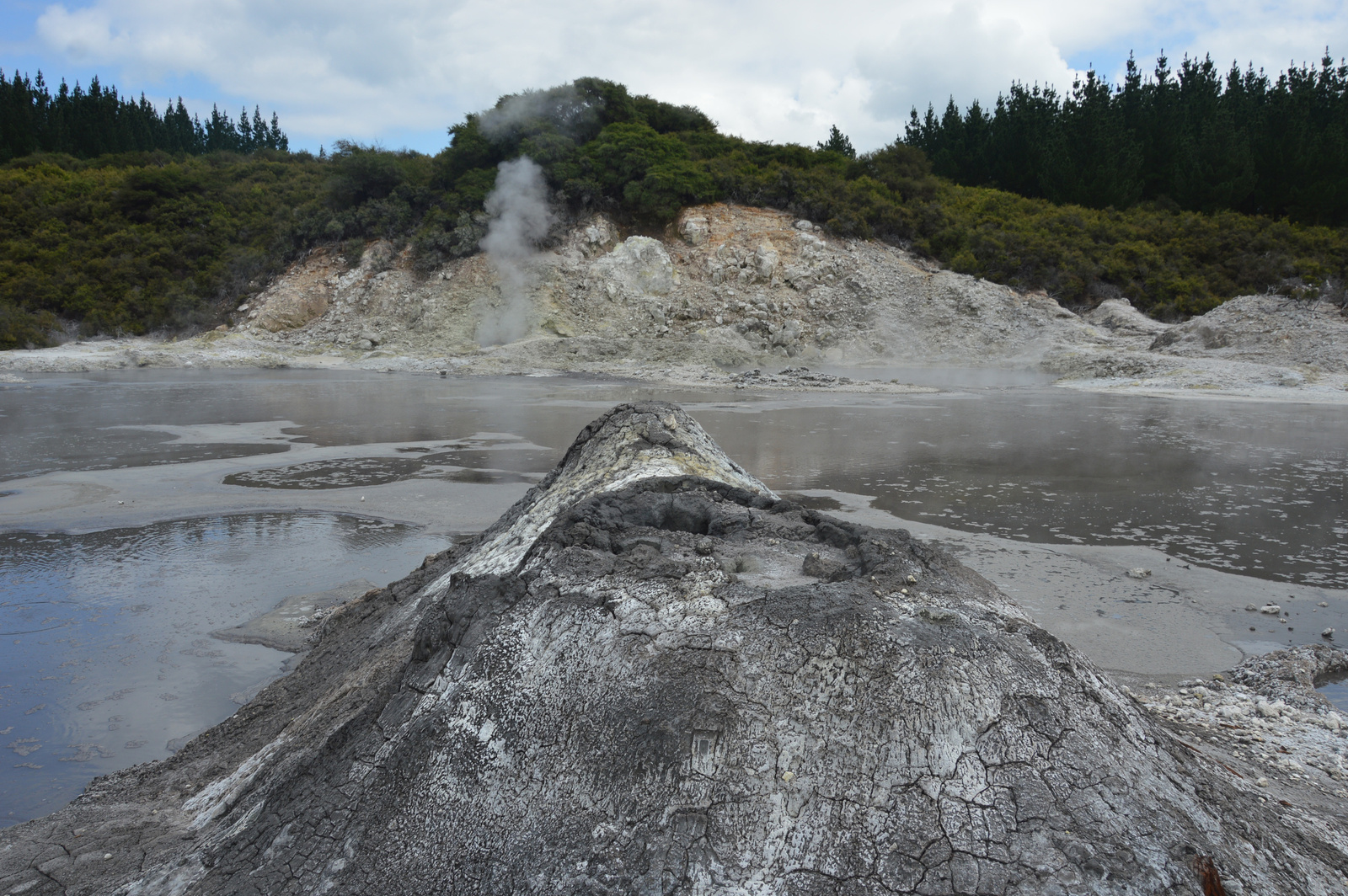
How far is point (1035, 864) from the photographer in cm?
159

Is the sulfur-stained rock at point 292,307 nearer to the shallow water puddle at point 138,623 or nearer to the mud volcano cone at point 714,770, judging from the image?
the shallow water puddle at point 138,623

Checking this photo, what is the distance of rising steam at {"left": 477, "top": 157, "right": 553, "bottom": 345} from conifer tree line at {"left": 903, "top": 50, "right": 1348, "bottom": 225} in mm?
23465

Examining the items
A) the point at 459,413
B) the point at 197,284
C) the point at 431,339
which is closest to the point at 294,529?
the point at 459,413

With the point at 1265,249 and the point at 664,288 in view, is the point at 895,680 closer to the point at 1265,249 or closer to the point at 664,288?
the point at 664,288

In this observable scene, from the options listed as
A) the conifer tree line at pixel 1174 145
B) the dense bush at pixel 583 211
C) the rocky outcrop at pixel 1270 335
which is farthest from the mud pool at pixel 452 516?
the conifer tree line at pixel 1174 145

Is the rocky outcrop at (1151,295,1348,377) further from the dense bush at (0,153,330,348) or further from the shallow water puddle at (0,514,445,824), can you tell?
the dense bush at (0,153,330,348)

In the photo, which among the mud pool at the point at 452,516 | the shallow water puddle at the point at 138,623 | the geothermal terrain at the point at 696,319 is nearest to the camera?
the shallow water puddle at the point at 138,623

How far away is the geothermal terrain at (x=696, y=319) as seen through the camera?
2000cm

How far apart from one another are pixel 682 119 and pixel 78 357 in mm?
23585

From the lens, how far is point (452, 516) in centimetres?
662

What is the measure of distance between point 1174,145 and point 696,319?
2607 cm

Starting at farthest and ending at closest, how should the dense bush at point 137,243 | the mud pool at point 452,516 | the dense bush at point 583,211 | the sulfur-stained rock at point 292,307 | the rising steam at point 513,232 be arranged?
the dense bush at point 137,243, the sulfur-stained rock at point 292,307, the dense bush at point 583,211, the rising steam at point 513,232, the mud pool at point 452,516

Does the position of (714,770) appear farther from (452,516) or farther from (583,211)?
(583,211)

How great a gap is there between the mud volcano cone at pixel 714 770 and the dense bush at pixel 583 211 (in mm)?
26266
